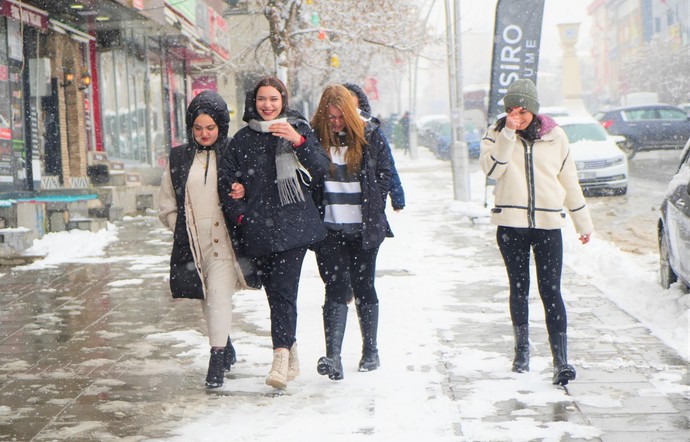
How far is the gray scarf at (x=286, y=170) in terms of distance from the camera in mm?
5703

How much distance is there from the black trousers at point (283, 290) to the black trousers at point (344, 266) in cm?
22

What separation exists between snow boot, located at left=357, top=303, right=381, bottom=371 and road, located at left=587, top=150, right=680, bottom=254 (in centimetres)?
568

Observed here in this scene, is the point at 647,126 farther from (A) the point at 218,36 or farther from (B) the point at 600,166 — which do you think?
(A) the point at 218,36

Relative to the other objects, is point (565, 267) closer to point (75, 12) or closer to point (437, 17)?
point (75, 12)

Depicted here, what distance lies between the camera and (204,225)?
19.5 ft

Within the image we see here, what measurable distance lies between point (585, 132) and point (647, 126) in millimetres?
9712

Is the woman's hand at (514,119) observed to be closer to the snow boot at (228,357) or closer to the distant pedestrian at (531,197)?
the distant pedestrian at (531,197)

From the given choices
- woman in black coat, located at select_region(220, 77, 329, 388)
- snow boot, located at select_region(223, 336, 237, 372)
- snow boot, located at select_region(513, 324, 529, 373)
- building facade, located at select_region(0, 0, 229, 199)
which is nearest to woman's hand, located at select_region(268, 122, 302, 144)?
woman in black coat, located at select_region(220, 77, 329, 388)

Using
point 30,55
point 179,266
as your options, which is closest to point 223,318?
point 179,266

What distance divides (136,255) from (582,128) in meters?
12.3

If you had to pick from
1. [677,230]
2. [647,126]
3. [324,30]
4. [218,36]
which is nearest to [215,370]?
[677,230]

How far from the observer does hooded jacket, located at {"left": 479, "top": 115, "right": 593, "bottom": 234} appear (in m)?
5.94

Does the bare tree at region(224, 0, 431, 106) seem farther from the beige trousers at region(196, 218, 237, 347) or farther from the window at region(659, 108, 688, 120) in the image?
the beige trousers at region(196, 218, 237, 347)

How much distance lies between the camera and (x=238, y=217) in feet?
18.9
